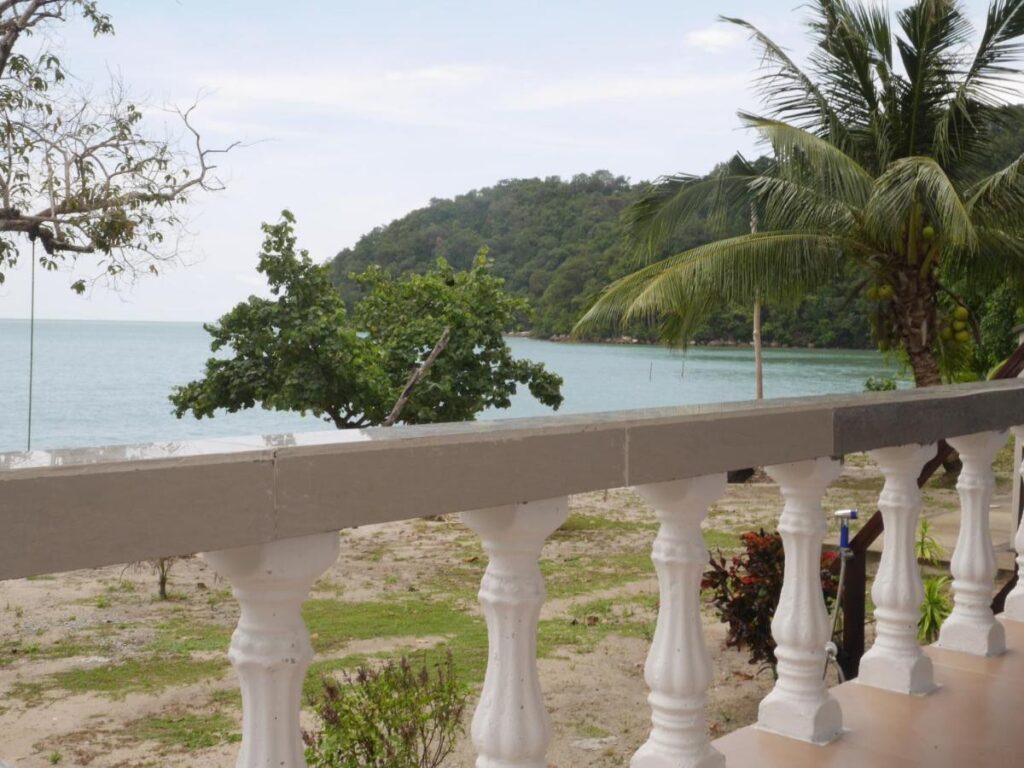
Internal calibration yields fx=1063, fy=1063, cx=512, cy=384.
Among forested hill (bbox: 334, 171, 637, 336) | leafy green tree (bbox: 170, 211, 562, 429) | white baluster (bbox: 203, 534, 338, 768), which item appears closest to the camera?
white baluster (bbox: 203, 534, 338, 768)

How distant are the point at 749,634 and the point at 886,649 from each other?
5.13 metres

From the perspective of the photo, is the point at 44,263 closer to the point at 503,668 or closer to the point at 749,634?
the point at 749,634

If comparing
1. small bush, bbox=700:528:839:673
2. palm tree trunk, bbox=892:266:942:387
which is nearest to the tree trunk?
palm tree trunk, bbox=892:266:942:387

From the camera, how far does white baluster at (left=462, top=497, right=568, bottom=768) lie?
4.79 feet

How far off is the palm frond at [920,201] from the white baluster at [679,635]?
980cm

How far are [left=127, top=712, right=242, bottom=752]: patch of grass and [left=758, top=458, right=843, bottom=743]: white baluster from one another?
6201mm

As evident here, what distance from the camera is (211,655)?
10141mm

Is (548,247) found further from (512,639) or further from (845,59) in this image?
(512,639)

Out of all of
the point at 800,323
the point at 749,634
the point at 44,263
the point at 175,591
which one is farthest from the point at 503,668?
the point at 800,323

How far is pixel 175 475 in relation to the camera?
1.05 m

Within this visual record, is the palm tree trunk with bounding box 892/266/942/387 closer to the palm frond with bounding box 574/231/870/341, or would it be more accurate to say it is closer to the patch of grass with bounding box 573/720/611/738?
the palm frond with bounding box 574/231/870/341

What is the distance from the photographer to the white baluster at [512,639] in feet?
4.79

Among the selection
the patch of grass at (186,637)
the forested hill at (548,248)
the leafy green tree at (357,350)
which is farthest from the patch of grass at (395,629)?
the forested hill at (548,248)

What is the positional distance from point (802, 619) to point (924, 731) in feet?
1.44
